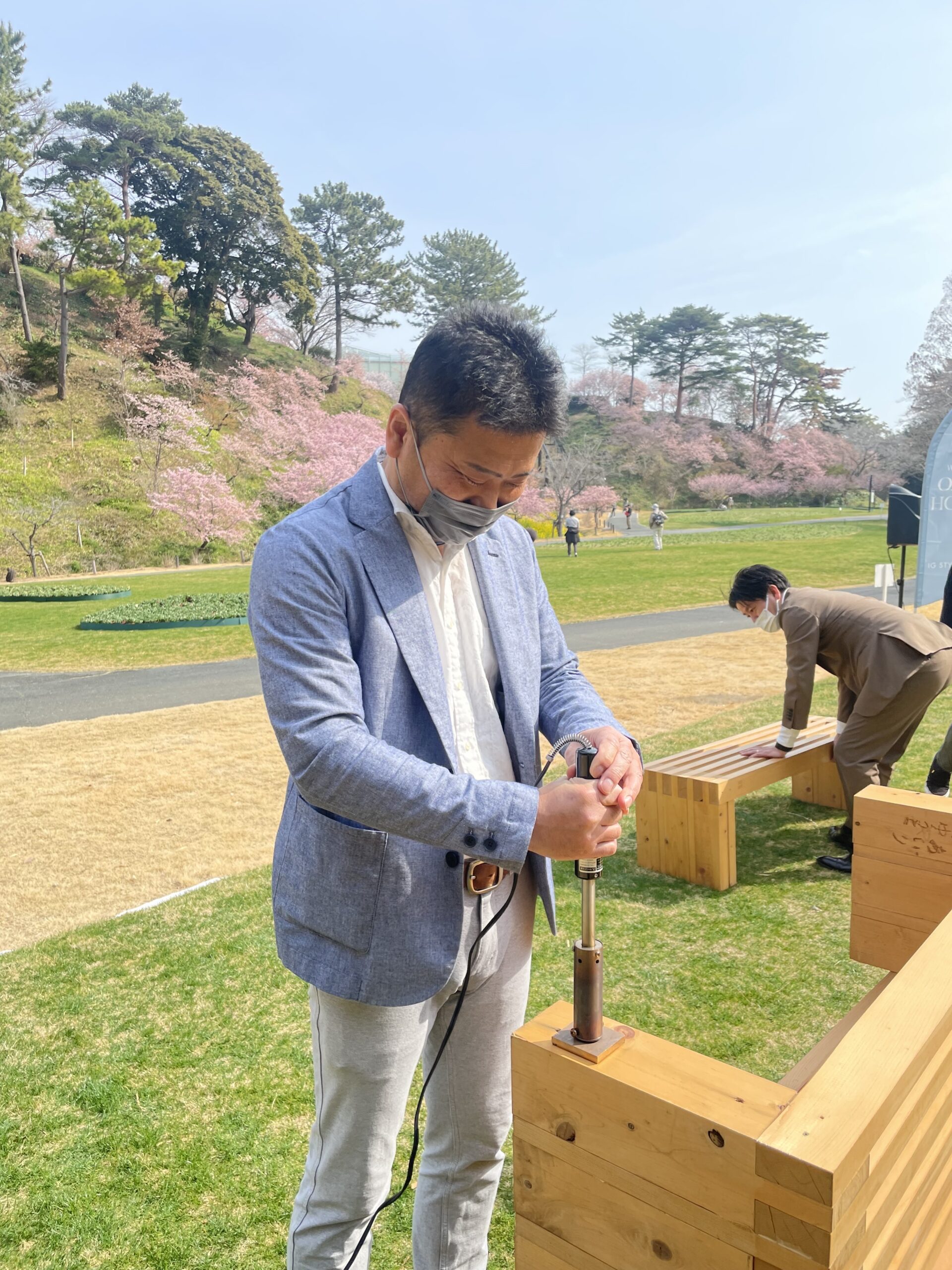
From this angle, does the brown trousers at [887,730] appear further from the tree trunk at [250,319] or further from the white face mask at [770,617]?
the tree trunk at [250,319]

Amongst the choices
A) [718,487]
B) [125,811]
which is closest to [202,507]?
[125,811]

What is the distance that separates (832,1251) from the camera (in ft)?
2.94

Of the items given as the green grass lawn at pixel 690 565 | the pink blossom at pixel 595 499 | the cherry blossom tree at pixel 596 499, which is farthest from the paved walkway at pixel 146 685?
the pink blossom at pixel 595 499

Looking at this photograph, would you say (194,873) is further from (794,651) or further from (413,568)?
(413,568)

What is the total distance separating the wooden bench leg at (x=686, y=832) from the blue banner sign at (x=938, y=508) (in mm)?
6176

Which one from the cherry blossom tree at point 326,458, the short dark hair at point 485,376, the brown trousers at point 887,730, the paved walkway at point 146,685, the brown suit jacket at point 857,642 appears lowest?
the paved walkway at point 146,685

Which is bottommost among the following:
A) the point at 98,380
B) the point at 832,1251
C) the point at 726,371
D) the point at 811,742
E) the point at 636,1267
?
the point at 811,742

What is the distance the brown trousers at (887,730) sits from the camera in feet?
13.2

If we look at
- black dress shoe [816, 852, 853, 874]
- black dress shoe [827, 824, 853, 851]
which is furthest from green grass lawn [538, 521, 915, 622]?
black dress shoe [816, 852, 853, 874]

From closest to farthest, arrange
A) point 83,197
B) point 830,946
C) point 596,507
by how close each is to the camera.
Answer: point 830,946 → point 83,197 → point 596,507

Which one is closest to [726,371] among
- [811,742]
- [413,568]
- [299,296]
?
[299,296]

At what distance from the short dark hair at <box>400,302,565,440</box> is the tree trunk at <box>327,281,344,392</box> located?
1796 inches

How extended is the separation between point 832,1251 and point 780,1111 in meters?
0.14

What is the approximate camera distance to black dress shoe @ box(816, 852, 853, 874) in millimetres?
4137
